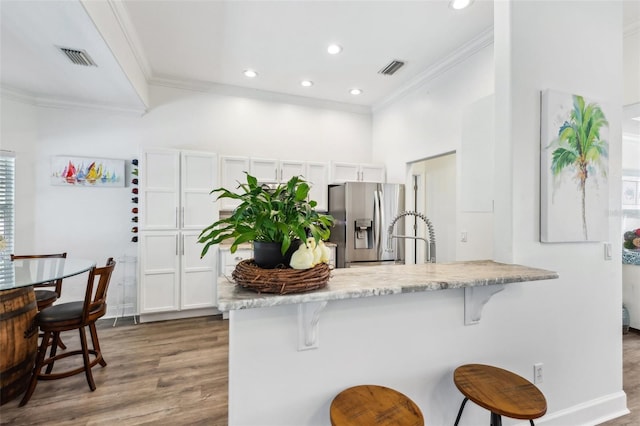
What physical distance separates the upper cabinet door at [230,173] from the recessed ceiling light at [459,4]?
275 cm

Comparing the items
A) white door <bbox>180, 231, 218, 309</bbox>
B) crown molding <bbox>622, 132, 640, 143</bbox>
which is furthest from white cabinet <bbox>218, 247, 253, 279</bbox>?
crown molding <bbox>622, 132, 640, 143</bbox>

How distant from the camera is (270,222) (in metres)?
1.00

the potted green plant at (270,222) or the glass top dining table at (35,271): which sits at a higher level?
the potted green plant at (270,222)

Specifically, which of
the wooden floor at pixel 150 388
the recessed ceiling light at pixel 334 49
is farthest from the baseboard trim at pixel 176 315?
the recessed ceiling light at pixel 334 49

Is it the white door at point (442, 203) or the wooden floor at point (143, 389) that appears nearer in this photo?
the wooden floor at point (143, 389)

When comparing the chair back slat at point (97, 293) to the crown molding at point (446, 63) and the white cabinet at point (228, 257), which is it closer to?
the white cabinet at point (228, 257)

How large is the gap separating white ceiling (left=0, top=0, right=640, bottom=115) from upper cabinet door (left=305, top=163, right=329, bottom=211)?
116cm

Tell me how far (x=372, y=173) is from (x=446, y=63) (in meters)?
1.73

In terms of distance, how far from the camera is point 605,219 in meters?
1.93

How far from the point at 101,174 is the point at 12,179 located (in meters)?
0.85

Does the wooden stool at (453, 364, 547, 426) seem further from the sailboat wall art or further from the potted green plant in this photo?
the sailboat wall art

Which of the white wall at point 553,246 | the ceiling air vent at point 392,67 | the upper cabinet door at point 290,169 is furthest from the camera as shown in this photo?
the upper cabinet door at point 290,169

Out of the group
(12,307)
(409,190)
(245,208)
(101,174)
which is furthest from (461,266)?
(101,174)

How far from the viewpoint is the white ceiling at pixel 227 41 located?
231cm
